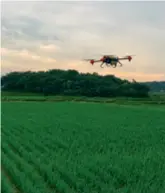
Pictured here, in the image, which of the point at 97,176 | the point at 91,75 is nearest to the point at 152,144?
the point at 97,176

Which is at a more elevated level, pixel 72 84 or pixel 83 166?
pixel 72 84

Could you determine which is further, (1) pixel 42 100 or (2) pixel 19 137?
→ (1) pixel 42 100

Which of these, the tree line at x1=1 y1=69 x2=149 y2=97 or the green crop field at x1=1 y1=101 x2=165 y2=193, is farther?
the tree line at x1=1 y1=69 x2=149 y2=97

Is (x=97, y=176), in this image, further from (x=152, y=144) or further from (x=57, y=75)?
(x=57, y=75)

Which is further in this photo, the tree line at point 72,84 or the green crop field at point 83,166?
the tree line at point 72,84

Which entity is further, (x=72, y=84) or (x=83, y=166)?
(x=72, y=84)

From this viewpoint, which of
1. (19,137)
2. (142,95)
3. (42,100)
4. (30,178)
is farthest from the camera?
(142,95)

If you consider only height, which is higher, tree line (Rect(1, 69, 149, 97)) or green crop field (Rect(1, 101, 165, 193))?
tree line (Rect(1, 69, 149, 97))

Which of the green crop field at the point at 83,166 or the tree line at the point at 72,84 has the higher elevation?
the tree line at the point at 72,84
